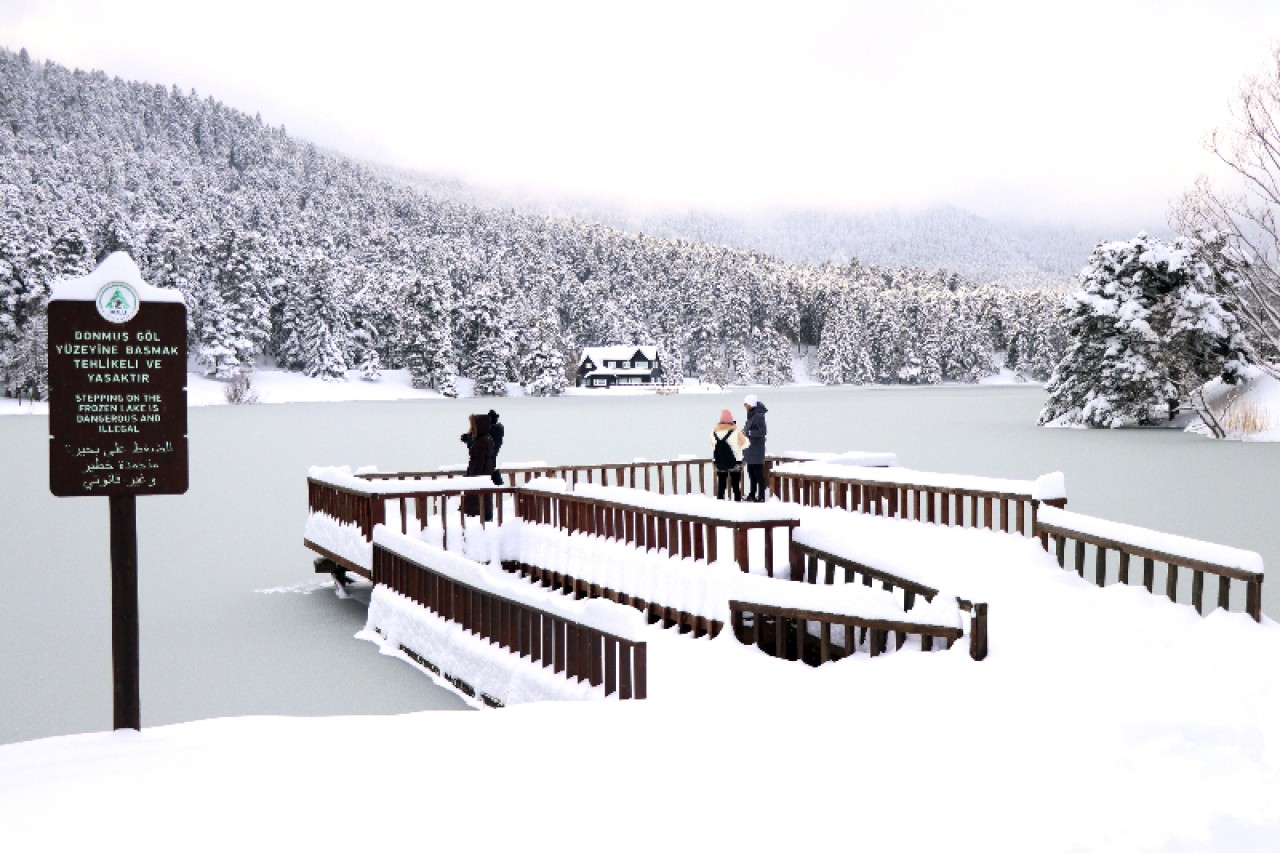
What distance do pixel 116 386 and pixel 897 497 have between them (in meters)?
9.97

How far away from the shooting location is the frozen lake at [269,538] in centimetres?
990

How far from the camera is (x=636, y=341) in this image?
146875mm

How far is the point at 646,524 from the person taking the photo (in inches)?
445

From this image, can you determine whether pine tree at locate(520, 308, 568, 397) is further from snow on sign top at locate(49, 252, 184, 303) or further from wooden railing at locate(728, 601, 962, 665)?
snow on sign top at locate(49, 252, 184, 303)

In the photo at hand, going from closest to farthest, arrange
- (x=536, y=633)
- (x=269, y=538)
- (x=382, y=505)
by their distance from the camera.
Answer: (x=536, y=633) → (x=382, y=505) → (x=269, y=538)

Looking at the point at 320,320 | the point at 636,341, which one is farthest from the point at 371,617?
the point at 636,341

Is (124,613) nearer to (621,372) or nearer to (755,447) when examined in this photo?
(755,447)

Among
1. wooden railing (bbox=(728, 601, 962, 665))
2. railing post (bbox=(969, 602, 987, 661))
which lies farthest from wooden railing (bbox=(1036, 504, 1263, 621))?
wooden railing (bbox=(728, 601, 962, 665))

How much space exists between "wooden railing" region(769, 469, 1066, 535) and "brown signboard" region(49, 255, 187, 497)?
8.48 m

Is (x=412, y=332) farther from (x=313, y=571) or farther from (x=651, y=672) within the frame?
(x=651, y=672)

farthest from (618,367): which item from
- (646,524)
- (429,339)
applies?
(646,524)

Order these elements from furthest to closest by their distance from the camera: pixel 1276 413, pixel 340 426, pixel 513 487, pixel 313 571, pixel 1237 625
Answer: pixel 340 426
pixel 1276 413
pixel 313 571
pixel 513 487
pixel 1237 625

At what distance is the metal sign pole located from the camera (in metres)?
6.12

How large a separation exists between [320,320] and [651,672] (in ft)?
292
